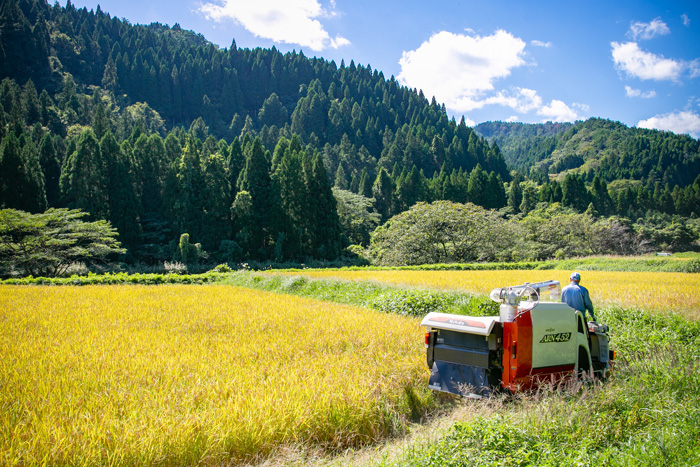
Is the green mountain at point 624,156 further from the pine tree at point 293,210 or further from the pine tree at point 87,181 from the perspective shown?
the pine tree at point 87,181

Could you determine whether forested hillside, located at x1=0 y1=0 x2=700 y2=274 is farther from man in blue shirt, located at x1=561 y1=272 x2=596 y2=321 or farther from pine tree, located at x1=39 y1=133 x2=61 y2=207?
man in blue shirt, located at x1=561 y1=272 x2=596 y2=321

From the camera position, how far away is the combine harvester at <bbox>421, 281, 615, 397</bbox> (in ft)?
13.0

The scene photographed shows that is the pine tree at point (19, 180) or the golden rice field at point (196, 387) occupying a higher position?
the pine tree at point (19, 180)

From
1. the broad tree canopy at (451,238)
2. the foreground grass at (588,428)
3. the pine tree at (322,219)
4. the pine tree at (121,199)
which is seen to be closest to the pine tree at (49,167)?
the pine tree at (121,199)

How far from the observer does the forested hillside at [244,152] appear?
3747cm

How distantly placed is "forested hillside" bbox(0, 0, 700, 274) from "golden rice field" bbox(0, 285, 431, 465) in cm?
2962

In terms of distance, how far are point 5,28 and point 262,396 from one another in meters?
108

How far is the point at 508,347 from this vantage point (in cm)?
400

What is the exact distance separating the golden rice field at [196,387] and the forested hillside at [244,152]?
2962 cm

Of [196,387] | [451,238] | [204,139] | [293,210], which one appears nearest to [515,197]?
[451,238]

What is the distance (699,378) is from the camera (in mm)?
4652

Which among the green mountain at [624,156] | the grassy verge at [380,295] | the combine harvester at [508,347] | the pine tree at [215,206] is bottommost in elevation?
the grassy verge at [380,295]

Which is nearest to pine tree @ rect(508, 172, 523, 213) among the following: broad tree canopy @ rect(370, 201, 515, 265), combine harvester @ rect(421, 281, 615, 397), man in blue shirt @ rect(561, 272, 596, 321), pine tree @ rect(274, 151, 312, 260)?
broad tree canopy @ rect(370, 201, 515, 265)

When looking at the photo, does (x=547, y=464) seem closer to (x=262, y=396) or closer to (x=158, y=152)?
(x=262, y=396)
